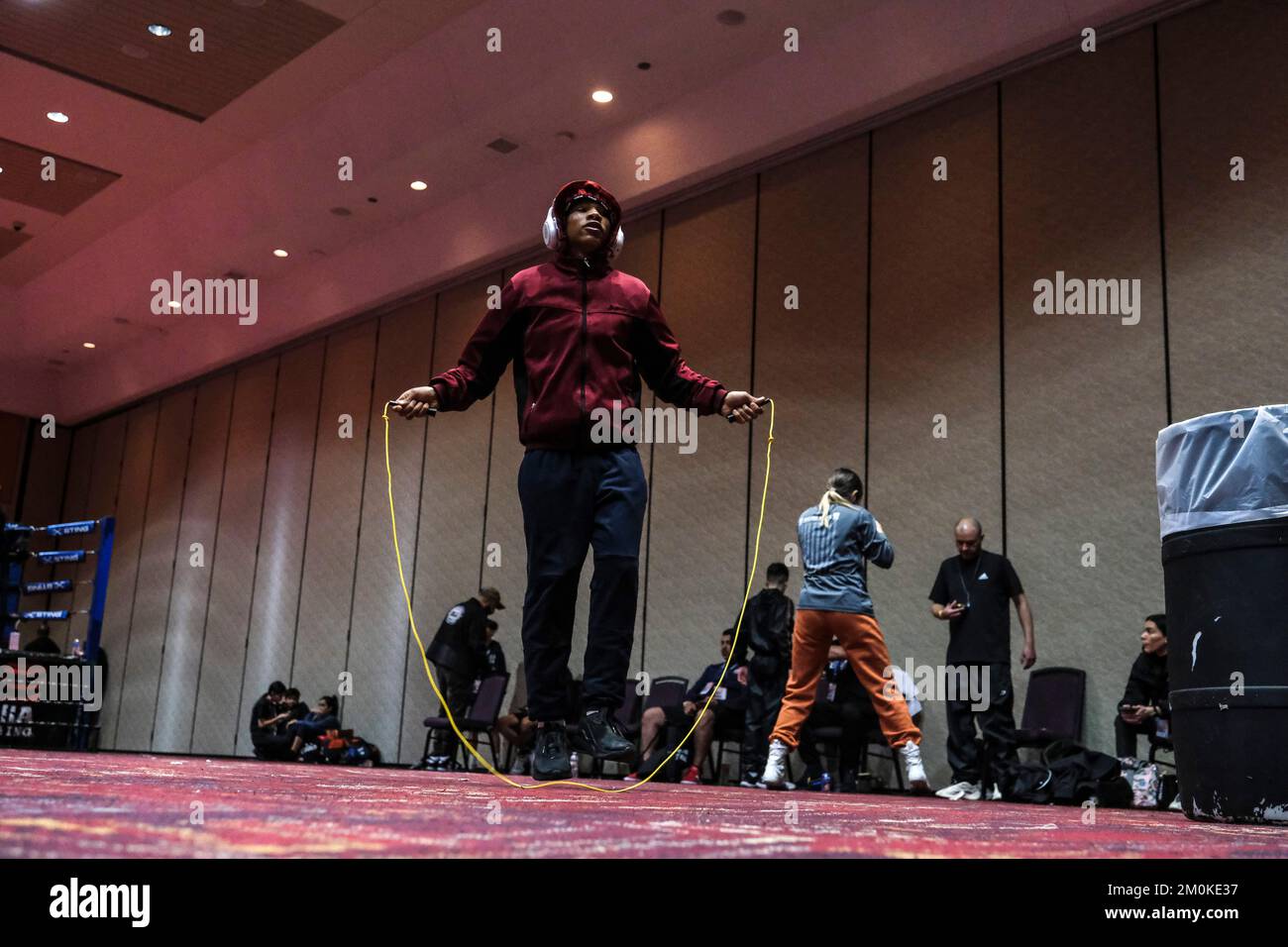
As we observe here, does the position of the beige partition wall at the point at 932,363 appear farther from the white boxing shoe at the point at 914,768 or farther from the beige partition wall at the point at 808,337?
the white boxing shoe at the point at 914,768

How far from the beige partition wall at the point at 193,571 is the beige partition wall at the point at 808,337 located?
7.31m

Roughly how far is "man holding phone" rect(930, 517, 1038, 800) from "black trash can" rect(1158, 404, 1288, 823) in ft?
10.3

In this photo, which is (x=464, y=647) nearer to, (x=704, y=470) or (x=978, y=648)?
(x=704, y=470)

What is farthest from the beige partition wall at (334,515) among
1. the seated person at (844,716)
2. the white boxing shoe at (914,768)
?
the white boxing shoe at (914,768)

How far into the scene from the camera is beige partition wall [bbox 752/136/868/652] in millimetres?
7469

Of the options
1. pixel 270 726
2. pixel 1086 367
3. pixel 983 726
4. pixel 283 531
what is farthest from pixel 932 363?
pixel 283 531

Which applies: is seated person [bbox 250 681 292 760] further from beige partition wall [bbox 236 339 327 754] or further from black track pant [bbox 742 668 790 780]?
black track pant [bbox 742 668 790 780]

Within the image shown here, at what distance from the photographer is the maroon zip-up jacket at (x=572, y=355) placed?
2.78 meters

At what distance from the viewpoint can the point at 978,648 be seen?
5859 mm

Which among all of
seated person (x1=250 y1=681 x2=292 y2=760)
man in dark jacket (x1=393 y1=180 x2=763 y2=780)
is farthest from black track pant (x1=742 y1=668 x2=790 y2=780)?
seated person (x1=250 y1=681 x2=292 y2=760)

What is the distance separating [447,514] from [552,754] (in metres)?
7.45

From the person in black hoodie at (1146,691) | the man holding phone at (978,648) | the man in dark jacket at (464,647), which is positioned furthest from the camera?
the man in dark jacket at (464,647)
